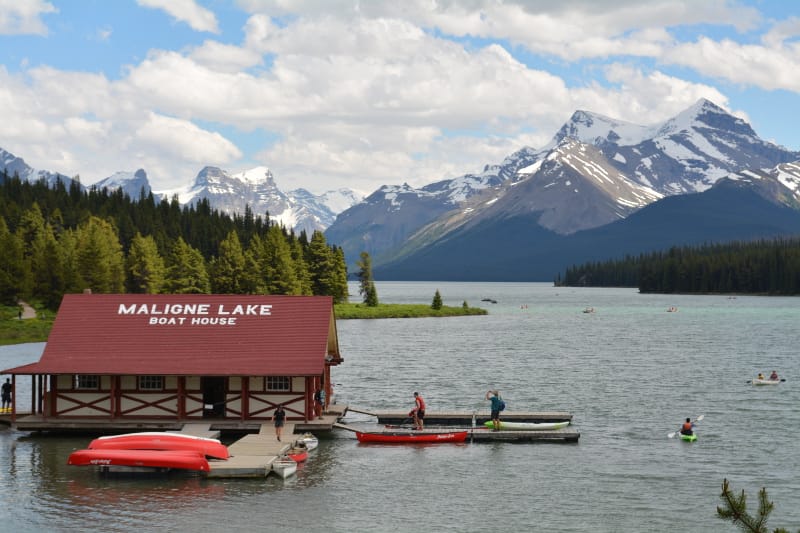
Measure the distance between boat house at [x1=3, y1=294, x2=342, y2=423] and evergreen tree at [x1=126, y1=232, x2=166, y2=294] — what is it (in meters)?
112

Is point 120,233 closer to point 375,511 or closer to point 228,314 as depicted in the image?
point 228,314

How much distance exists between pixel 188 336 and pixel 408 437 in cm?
1416

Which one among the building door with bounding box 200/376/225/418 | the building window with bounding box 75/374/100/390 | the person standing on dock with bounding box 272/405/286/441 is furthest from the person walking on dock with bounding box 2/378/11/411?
the person standing on dock with bounding box 272/405/286/441

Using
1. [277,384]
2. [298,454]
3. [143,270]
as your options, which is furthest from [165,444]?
[143,270]

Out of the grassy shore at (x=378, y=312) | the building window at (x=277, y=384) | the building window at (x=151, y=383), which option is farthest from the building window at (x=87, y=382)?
the grassy shore at (x=378, y=312)

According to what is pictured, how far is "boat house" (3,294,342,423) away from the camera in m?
53.3

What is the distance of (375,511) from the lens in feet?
131

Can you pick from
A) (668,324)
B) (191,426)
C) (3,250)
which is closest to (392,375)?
(191,426)

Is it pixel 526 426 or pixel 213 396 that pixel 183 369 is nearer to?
pixel 213 396

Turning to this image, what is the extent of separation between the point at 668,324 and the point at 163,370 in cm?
12726

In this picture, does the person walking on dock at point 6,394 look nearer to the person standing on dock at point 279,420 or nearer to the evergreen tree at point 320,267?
the person standing on dock at point 279,420

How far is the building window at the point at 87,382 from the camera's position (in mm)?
54594

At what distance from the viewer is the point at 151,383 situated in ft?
180

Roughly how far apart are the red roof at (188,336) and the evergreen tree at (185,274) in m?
106
